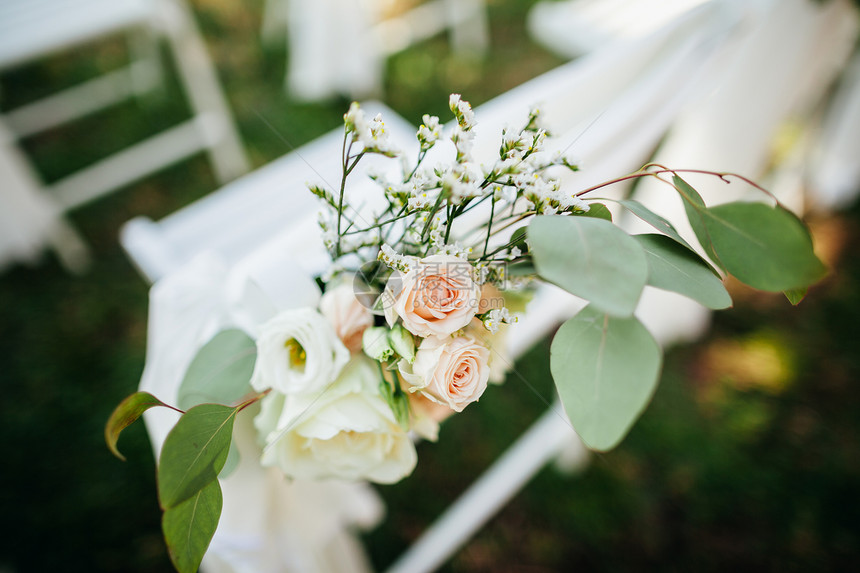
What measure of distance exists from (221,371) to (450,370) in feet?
0.81

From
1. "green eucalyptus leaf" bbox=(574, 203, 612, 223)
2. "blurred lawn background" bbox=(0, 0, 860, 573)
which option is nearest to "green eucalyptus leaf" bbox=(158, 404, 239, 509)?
"green eucalyptus leaf" bbox=(574, 203, 612, 223)

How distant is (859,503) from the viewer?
139cm

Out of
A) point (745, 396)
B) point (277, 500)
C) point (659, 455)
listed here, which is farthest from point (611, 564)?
point (277, 500)

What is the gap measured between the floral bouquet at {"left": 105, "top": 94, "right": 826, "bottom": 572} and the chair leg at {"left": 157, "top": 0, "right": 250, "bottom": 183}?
171cm

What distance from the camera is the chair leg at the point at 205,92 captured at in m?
1.79

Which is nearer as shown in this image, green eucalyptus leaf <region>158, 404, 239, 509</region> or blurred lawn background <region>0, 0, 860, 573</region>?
green eucalyptus leaf <region>158, 404, 239, 509</region>

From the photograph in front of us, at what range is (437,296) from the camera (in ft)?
1.32

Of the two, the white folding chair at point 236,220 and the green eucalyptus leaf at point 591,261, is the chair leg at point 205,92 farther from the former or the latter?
the green eucalyptus leaf at point 591,261

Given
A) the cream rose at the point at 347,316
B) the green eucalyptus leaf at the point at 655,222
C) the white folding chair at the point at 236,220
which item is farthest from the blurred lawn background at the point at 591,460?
the green eucalyptus leaf at the point at 655,222

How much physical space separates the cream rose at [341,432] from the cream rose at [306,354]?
0.03 metres

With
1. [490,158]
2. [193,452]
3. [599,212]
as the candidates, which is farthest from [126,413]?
[490,158]

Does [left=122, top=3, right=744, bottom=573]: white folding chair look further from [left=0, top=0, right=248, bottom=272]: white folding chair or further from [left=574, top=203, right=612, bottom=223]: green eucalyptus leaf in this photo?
[left=0, top=0, right=248, bottom=272]: white folding chair

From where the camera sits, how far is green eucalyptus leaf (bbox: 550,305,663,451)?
0.36 m

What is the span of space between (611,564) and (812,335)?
1057mm
